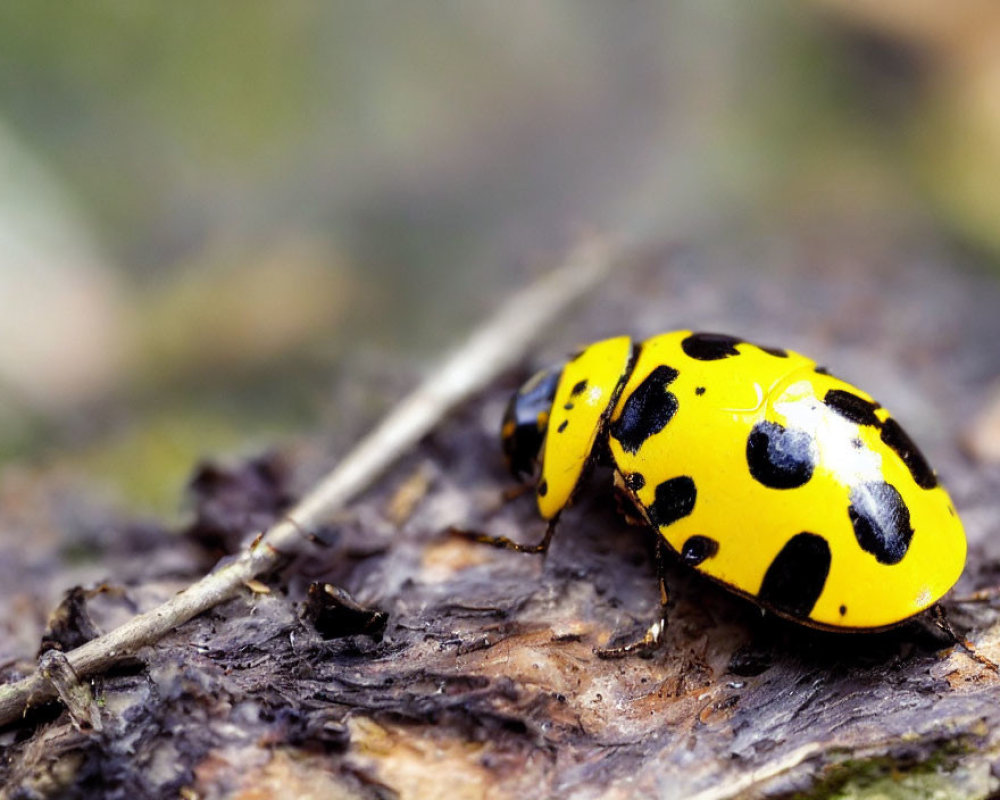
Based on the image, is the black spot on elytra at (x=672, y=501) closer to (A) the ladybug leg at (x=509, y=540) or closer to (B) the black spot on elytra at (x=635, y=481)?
(B) the black spot on elytra at (x=635, y=481)

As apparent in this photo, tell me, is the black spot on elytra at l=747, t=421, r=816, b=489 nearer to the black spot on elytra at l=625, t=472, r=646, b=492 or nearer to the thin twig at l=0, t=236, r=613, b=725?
the black spot on elytra at l=625, t=472, r=646, b=492

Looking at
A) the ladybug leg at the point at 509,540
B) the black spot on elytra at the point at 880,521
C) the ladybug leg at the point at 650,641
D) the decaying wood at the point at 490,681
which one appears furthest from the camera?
the ladybug leg at the point at 509,540

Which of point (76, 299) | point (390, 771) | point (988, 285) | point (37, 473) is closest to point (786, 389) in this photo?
point (390, 771)

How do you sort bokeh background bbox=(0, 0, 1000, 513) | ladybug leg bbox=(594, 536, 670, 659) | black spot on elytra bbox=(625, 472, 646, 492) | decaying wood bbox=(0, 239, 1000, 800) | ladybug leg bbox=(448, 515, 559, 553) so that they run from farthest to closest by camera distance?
bokeh background bbox=(0, 0, 1000, 513)
ladybug leg bbox=(448, 515, 559, 553)
black spot on elytra bbox=(625, 472, 646, 492)
ladybug leg bbox=(594, 536, 670, 659)
decaying wood bbox=(0, 239, 1000, 800)

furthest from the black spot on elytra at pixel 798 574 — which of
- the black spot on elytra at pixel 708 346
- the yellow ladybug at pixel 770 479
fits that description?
the black spot on elytra at pixel 708 346

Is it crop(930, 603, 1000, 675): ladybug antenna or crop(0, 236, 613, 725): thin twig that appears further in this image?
crop(930, 603, 1000, 675): ladybug antenna

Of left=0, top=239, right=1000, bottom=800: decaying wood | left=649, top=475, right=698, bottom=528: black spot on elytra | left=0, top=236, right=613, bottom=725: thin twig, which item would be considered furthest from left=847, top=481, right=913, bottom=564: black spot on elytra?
left=0, top=236, right=613, bottom=725: thin twig

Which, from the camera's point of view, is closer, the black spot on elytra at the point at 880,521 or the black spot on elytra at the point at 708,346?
the black spot on elytra at the point at 880,521

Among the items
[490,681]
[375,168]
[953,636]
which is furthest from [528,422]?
[375,168]
